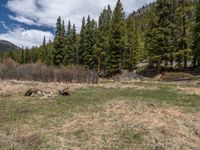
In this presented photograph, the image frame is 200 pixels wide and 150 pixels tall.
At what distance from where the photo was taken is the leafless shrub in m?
34.5

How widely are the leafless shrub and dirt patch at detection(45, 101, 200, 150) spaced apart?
1933cm

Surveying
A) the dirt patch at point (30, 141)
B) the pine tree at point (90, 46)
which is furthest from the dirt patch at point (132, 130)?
the pine tree at point (90, 46)

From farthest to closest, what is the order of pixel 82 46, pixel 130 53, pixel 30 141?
pixel 82 46
pixel 130 53
pixel 30 141

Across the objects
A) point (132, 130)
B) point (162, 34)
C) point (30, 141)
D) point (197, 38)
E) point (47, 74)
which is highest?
point (162, 34)

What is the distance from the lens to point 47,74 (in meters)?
34.8

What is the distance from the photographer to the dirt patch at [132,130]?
10.8 metres

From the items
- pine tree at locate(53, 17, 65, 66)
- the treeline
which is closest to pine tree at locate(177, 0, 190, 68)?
the treeline

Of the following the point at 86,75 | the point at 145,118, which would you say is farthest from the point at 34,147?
the point at 86,75

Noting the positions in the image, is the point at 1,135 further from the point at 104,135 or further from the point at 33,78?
the point at 33,78

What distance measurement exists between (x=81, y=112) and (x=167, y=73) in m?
35.5

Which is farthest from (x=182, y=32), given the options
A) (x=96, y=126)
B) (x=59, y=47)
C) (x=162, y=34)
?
(x=96, y=126)

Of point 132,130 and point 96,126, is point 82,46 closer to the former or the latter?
point 96,126

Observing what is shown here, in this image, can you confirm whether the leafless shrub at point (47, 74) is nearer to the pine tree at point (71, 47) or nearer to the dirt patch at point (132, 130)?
the dirt patch at point (132, 130)

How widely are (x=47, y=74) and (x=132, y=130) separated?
23733 millimetres
